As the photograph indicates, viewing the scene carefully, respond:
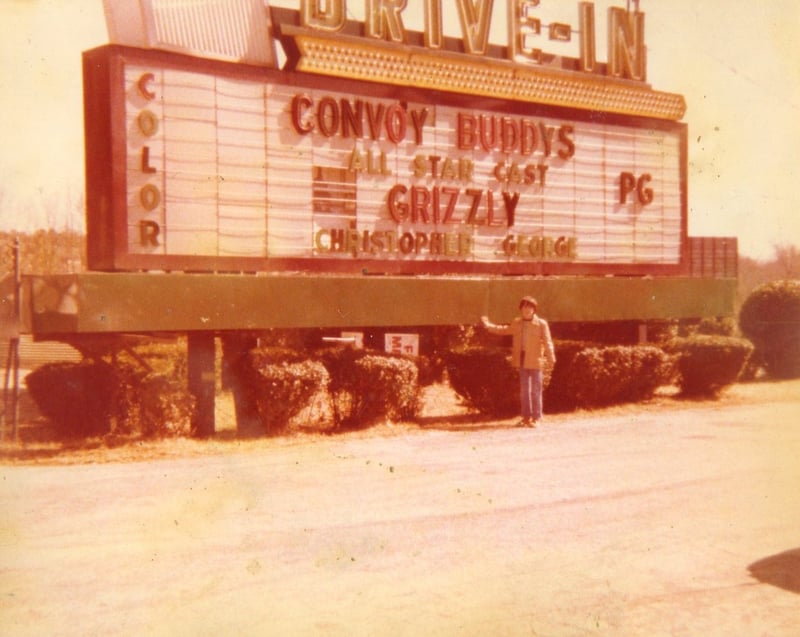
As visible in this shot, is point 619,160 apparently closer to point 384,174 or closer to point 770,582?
point 384,174

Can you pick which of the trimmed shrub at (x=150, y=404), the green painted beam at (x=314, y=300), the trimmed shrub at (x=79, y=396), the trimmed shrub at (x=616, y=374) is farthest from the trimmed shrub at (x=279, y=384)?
the trimmed shrub at (x=616, y=374)

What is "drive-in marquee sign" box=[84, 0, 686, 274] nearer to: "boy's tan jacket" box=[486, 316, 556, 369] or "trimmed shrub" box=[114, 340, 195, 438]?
"trimmed shrub" box=[114, 340, 195, 438]

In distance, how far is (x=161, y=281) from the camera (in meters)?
12.4

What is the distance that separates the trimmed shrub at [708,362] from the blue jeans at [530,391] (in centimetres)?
433

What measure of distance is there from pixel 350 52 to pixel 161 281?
444 cm

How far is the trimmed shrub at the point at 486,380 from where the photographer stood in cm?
1537

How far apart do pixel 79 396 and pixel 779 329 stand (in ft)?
54.7

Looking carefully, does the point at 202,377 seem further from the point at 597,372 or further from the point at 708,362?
the point at 708,362

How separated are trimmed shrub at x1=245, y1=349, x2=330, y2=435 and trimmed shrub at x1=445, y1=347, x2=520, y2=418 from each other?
2899 millimetres

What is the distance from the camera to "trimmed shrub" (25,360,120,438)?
44.1ft

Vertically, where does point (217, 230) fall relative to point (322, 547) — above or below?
above

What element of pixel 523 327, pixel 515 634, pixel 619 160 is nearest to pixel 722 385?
pixel 619 160

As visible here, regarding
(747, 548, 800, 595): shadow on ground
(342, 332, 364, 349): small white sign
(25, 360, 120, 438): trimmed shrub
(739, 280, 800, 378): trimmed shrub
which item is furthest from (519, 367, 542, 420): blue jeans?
(739, 280, 800, 378): trimmed shrub

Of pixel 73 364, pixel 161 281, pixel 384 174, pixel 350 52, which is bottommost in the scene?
pixel 73 364
